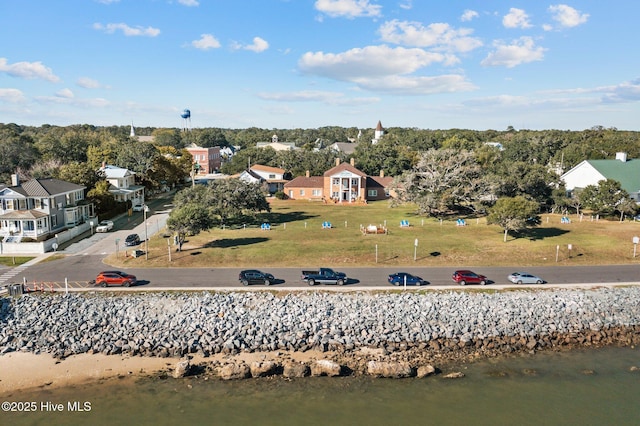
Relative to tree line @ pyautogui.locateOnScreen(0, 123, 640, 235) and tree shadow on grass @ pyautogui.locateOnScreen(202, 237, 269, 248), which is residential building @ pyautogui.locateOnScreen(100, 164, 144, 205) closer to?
tree line @ pyautogui.locateOnScreen(0, 123, 640, 235)

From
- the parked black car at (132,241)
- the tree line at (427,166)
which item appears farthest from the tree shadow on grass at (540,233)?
the parked black car at (132,241)

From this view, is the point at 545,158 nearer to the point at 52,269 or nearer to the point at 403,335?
the point at 403,335

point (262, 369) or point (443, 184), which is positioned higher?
point (443, 184)

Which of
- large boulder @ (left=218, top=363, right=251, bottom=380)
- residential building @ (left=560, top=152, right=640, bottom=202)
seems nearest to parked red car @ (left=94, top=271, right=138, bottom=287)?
large boulder @ (left=218, top=363, right=251, bottom=380)

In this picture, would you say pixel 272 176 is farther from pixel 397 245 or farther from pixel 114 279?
pixel 114 279

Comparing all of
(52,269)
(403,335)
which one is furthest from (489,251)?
(52,269)

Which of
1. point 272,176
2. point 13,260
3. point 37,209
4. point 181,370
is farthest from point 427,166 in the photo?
point 13,260

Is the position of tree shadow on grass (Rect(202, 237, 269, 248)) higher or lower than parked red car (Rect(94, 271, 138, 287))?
higher
